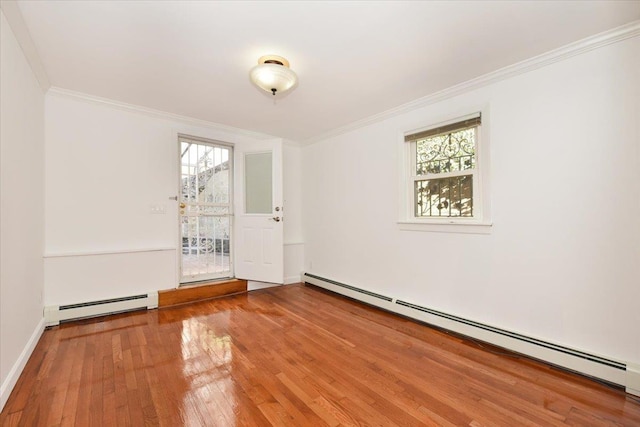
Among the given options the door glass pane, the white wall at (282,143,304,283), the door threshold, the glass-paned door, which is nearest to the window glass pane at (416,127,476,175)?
the door glass pane

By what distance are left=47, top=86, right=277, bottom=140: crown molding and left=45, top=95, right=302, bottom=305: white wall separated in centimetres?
3

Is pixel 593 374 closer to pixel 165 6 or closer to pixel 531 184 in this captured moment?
pixel 531 184

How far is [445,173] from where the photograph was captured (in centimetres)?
288

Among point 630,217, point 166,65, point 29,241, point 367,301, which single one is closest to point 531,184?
point 630,217

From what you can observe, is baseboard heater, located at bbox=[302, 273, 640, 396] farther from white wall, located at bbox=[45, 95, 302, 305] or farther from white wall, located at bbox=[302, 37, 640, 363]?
white wall, located at bbox=[45, 95, 302, 305]

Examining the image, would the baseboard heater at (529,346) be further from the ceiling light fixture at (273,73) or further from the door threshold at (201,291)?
the ceiling light fixture at (273,73)

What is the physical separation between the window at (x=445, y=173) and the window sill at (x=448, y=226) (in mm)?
19

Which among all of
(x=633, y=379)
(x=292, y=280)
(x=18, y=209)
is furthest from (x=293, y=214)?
(x=633, y=379)

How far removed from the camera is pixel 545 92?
2189 millimetres

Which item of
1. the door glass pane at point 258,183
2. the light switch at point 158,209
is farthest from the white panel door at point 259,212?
the light switch at point 158,209

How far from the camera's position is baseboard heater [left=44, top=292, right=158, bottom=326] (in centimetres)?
281

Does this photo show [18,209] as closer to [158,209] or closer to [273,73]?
[158,209]

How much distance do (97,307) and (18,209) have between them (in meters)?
1.48

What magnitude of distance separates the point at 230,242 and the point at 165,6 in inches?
122
